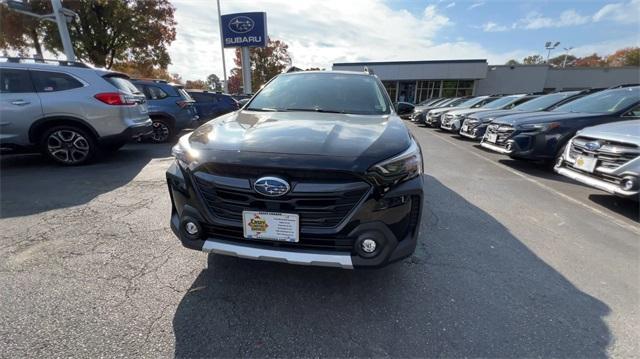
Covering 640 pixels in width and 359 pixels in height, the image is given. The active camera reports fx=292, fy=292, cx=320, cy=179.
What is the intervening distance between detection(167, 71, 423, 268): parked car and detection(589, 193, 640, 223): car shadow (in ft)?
12.9

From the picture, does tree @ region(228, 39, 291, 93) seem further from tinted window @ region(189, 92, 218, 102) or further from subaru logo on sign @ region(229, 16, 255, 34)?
tinted window @ region(189, 92, 218, 102)

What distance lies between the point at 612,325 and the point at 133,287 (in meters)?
3.33

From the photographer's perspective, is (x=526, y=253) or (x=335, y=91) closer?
(x=526, y=253)

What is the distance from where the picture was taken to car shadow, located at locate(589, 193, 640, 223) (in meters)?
3.88

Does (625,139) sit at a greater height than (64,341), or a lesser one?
greater

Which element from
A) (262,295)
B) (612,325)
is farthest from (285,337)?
(612,325)

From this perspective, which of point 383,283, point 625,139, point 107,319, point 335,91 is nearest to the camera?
point 107,319

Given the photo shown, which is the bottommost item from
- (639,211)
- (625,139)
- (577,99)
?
(639,211)

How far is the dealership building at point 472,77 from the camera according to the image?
102 feet

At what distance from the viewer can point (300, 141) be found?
6.29 ft

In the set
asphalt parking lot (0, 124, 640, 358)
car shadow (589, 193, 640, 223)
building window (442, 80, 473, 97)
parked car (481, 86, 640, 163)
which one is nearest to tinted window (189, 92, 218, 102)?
asphalt parking lot (0, 124, 640, 358)

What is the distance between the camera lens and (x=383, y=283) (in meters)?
2.27

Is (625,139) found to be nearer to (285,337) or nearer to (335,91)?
(335,91)

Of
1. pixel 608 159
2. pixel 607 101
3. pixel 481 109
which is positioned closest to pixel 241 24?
pixel 481 109
